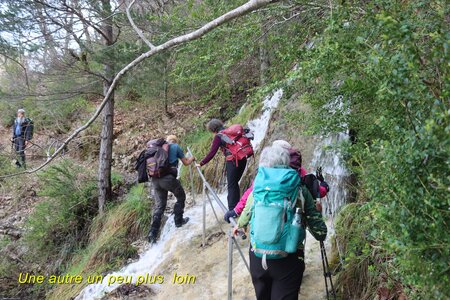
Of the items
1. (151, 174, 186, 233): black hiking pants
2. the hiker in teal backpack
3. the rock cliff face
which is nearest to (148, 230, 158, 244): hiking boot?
(151, 174, 186, 233): black hiking pants

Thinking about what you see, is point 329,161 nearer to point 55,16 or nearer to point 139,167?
point 139,167

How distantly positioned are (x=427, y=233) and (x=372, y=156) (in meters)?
0.56

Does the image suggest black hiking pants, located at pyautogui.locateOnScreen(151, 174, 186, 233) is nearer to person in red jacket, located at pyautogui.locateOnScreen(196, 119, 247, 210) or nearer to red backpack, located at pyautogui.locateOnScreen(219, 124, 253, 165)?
person in red jacket, located at pyautogui.locateOnScreen(196, 119, 247, 210)

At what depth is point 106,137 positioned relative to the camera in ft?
27.5

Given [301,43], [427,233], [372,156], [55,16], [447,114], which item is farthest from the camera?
[55,16]

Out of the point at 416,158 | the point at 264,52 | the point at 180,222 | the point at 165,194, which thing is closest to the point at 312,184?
the point at 416,158

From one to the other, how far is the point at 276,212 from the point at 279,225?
11 centimetres

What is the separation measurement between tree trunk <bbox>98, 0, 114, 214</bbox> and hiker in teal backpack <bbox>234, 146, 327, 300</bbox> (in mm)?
5743

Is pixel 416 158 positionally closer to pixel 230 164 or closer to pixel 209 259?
pixel 230 164

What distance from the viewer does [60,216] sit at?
8641 mm

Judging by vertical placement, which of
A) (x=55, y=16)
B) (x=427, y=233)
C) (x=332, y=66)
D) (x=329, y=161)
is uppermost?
(x=55, y=16)

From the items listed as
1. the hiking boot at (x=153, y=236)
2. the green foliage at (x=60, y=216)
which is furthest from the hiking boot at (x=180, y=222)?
the green foliage at (x=60, y=216)

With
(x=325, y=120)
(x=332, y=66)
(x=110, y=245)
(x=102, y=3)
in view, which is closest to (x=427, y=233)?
(x=332, y=66)

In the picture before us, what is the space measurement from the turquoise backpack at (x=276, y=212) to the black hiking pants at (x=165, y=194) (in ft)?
12.5
